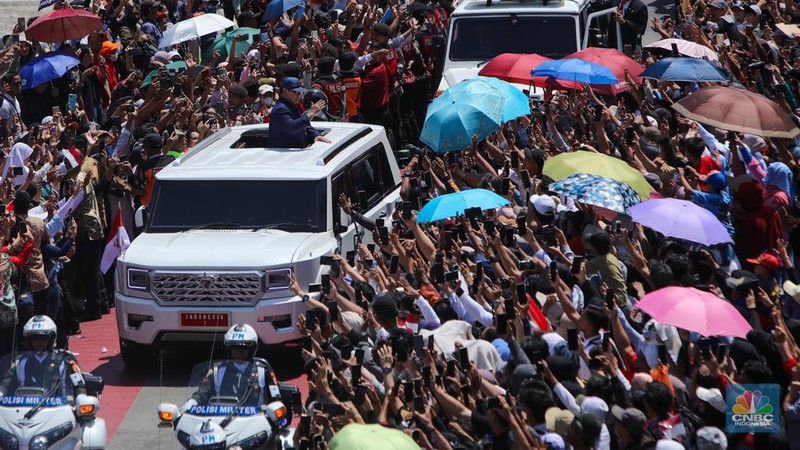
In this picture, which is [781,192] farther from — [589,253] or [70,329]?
[70,329]

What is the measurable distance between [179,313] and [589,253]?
4.13 meters

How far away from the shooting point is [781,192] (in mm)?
11727

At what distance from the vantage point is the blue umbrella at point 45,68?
706 inches

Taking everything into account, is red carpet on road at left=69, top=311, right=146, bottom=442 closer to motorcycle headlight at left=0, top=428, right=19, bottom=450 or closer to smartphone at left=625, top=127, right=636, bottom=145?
motorcycle headlight at left=0, top=428, right=19, bottom=450

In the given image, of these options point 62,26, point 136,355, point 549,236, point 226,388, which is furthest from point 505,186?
point 62,26

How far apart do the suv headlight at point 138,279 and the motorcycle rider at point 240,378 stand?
2988 mm

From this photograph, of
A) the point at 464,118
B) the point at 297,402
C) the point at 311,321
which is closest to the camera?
the point at 297,402

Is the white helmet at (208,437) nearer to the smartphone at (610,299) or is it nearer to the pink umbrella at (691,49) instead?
the smartphone at (610,299)

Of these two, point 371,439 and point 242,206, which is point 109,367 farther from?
point 371,439

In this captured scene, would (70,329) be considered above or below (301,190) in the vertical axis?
below

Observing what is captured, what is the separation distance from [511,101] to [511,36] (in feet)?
14.0

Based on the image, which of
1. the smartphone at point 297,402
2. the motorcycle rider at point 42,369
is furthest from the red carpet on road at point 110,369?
the smartphone at point 297,402

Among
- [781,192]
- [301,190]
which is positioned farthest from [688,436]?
[301,190]

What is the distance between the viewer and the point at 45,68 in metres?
18.0
